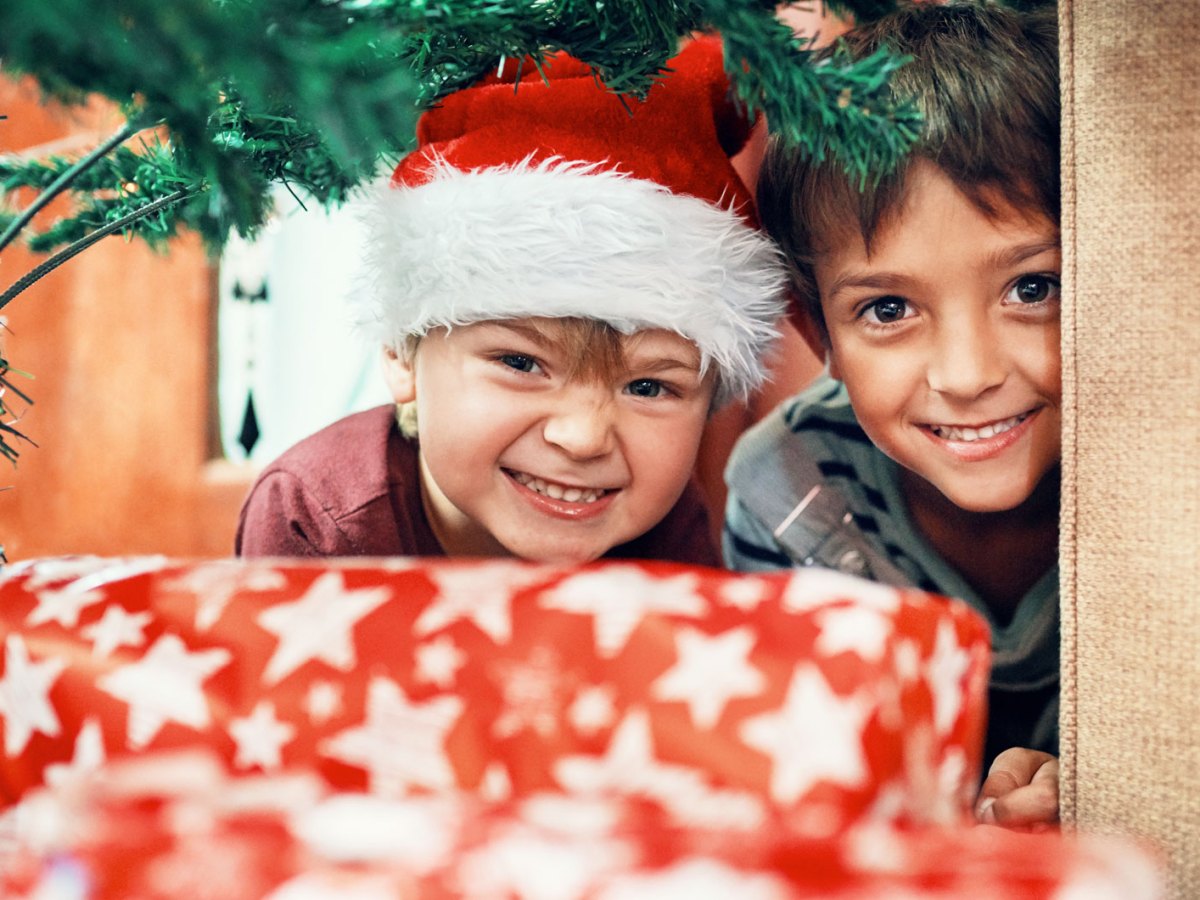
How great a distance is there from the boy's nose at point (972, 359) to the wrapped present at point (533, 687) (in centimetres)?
28

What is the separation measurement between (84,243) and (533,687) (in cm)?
42

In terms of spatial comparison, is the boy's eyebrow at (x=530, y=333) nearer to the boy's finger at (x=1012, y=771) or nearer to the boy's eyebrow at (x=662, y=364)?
the boy's eyebrow at (x=662, y=364)

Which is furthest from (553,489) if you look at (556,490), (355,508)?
(355,508)

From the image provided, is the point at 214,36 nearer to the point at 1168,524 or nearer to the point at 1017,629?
the point at 1168,524

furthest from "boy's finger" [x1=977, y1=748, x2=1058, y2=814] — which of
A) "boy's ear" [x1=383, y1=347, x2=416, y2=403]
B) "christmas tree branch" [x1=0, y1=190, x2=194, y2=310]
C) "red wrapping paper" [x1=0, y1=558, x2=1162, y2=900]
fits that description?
"christmas tree branch" [x1=0, y1=190, x2=194, y2=310]

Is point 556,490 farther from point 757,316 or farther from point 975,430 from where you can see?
point 975,430

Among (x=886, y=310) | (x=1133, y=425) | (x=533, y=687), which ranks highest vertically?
(x=886, y=310)

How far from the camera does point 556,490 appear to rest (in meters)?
0.85

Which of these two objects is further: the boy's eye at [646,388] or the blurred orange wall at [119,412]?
the blurred orange wall at [119,412]

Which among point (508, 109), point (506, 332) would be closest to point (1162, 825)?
→ point (506, 332)

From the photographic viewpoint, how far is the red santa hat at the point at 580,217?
736mm

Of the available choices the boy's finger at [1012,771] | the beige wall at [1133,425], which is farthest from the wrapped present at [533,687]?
the boy's finger at [1012,771]

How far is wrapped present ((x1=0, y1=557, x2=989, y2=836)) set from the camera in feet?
1.41

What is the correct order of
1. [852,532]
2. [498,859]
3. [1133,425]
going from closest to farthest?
[498,859]
[1133,425]
[852,532]
